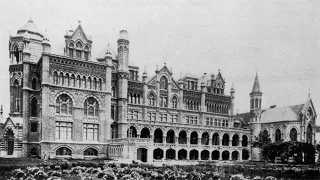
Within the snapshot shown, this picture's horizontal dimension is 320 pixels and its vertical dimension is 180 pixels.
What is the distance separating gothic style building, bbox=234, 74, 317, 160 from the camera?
236 feet

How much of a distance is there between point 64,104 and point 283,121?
150 feet

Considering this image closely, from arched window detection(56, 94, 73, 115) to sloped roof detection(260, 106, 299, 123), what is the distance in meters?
45.3

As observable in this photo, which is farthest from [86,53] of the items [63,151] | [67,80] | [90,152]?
[63,151]

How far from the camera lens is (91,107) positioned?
50.9m

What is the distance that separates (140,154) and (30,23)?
2645cm

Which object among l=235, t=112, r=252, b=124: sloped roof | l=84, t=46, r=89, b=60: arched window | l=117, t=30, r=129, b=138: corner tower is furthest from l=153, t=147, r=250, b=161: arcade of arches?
l=84, t=46, r=89, b=60: arched window

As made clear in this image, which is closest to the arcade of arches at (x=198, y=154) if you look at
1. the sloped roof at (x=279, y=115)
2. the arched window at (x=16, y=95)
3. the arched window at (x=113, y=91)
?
the arched window at (x=113, y=91)

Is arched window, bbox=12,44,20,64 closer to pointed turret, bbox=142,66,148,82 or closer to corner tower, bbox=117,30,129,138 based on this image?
corner tower, bbox=117,30,129,138

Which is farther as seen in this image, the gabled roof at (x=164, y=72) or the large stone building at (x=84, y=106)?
the gabled roof at (x=164, y=72)

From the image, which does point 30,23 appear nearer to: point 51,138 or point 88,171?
point 51,138

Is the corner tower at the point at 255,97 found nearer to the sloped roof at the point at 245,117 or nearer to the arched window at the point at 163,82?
the sloped roof at the point at 245,117

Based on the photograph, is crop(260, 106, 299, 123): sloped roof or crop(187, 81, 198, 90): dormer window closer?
crop(187, 81, 198, 90): dormer window

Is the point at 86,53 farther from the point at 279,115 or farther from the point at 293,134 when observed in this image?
the point at 293,134

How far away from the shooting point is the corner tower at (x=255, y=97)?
7762 centimetres
